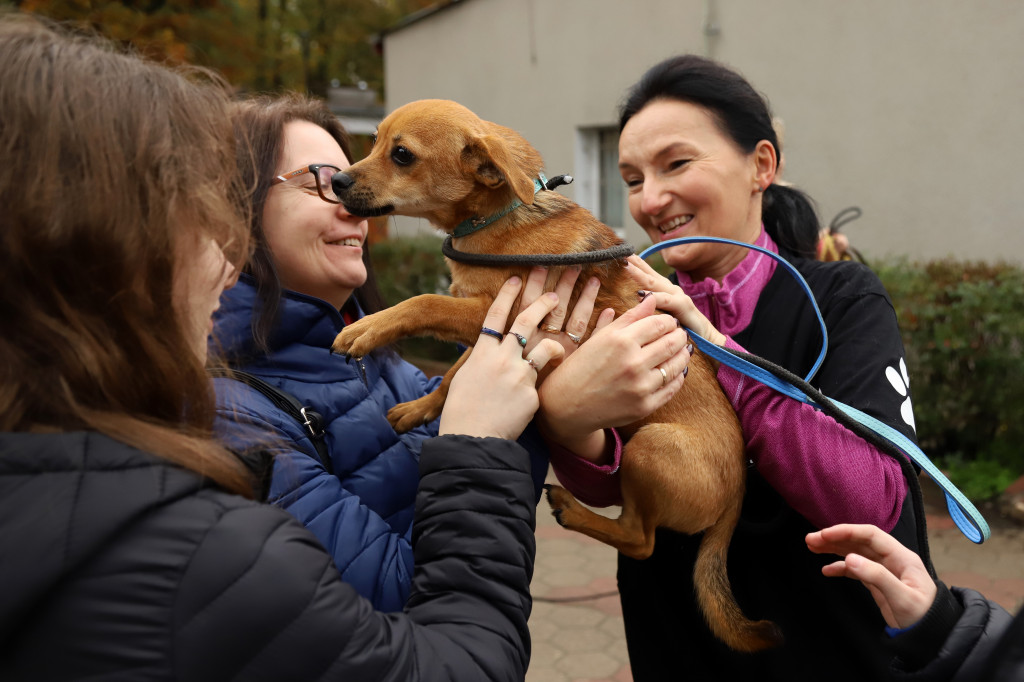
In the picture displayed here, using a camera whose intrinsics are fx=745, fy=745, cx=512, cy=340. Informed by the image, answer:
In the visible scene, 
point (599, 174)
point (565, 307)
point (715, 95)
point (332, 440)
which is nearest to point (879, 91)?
point (599, 174)

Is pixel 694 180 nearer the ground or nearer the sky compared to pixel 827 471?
nearer the sky

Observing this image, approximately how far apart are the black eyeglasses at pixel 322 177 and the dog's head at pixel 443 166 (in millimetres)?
221

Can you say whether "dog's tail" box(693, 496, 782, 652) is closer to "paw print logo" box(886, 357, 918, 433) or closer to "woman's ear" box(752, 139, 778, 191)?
"paw print logo" box(886, 357, 918, 433)

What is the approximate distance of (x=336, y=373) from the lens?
71.2 inches

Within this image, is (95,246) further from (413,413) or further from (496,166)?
(496,166)

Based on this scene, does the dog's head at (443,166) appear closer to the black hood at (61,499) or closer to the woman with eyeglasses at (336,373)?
the woman with eyeglasses at (336,373)

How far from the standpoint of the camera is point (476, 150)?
7.86ft

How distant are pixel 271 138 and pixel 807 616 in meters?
1.86

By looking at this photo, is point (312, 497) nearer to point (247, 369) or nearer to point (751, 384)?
point (247, 369)

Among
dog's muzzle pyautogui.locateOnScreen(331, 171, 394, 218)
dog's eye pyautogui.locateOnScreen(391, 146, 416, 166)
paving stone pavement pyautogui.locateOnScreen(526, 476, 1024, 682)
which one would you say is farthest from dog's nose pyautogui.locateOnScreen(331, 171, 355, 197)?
paving stone pavement pyautogui.locateOnScreen(526, 476, 1024, 682)

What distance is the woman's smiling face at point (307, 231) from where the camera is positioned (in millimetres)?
1935

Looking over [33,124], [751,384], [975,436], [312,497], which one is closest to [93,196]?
[33,124]

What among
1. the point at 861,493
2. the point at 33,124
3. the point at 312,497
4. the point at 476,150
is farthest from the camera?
the point at 476,150

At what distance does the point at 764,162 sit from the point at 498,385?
1.31m
